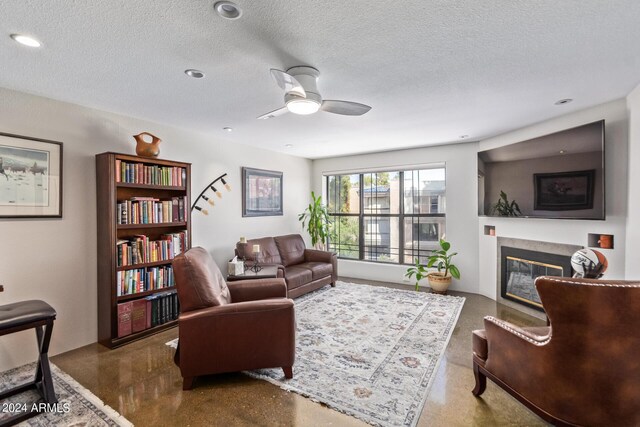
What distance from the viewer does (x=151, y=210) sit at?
3229 millimetres

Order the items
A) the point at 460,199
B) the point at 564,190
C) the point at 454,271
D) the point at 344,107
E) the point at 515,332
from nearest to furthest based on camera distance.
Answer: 1. the point at 515,332
2. the point at 344,107
3. the point at 564,190
4. the point at 454,271
5. the point at 460,199

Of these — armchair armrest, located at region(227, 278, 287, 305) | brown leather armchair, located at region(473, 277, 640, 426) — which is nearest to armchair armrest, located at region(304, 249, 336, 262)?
armchair armrest, located at region(227, 278, 287, 305)

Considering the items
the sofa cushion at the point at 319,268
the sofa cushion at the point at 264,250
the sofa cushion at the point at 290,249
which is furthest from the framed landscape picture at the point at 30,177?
the sofa cushion at the point at 319,268

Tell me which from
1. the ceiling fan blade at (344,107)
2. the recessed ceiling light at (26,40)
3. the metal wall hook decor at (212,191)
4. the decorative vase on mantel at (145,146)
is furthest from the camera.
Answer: the metal wall hook decor at (212,191)

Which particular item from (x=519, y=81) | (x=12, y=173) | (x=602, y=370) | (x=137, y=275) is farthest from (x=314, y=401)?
(x=12, y=173)

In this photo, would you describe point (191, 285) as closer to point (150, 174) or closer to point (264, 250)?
point (150, 174)

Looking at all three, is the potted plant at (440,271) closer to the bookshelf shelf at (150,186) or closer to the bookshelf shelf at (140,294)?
the bookshelf shelf at (140,294)

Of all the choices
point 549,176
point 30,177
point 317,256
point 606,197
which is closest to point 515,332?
point 606,197

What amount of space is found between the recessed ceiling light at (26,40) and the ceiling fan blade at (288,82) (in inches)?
57.7

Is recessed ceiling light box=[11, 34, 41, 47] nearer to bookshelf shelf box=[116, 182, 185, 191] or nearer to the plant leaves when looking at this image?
bookshelf shelf box=[116, 182, 185, 191]

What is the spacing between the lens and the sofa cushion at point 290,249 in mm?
4895

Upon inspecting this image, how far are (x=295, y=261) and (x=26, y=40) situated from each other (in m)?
3.97

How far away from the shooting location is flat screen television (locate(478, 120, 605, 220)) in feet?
9.59

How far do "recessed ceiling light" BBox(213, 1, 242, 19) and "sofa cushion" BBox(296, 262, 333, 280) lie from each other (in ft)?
11.6
